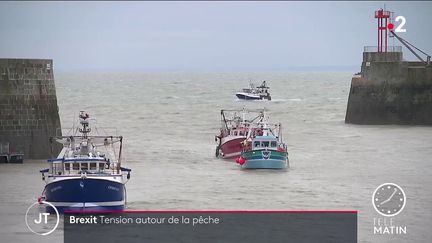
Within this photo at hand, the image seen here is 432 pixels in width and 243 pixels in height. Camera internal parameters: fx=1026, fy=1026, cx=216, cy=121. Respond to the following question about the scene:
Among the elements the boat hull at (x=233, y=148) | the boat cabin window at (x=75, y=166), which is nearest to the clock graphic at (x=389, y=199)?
the boat cabin window at (x=75, y=166)

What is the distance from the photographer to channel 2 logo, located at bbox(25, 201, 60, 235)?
79.5 ft

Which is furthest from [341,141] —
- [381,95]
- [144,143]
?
[144,143]

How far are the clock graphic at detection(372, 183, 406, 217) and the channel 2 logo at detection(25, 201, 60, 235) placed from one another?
8.61 m

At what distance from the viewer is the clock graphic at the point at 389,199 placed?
27.4 meters

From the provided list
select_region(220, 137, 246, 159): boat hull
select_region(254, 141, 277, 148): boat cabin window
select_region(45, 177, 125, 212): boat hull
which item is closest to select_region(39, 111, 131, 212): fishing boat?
select_region(45, 177, 125, 212): boat hull

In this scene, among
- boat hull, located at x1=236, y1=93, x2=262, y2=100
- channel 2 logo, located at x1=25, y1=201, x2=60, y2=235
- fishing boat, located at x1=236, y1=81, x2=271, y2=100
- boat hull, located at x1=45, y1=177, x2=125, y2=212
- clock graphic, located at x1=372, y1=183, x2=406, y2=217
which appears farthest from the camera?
fishing boat, located at x1=236, y1=81, x2=271, y2=100

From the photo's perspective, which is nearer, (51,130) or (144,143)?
(51,130)

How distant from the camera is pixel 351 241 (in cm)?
2300

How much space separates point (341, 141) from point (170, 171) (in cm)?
1612

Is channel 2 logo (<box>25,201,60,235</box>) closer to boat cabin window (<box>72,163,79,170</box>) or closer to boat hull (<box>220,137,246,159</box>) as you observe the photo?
boat cabin window (<box>72,163,79,170</box>)

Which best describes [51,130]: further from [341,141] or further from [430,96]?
[430,96]

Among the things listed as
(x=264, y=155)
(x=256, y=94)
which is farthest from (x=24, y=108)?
(x=256, y=94)

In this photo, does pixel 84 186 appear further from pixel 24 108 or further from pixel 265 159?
pixel 265 159

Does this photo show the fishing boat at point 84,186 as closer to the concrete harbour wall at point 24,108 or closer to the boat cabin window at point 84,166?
the boat cabin window at point 84,166
